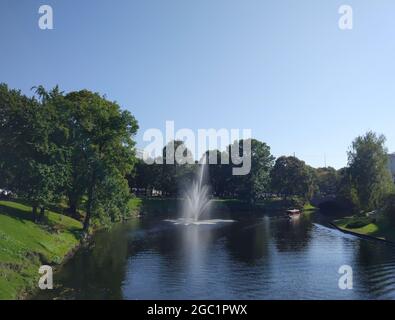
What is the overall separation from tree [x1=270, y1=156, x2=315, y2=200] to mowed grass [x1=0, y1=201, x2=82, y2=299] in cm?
11317

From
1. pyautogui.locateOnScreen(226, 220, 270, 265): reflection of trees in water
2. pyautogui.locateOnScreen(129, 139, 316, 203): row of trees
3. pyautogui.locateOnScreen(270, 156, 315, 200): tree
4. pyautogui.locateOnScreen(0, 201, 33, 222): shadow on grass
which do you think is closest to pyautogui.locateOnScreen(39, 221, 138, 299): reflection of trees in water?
pyautogui.locateOnScreen(0, 201, 33, 222): shadow on grass

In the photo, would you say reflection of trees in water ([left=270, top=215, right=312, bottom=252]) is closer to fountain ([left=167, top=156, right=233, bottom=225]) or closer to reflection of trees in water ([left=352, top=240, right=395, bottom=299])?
reflection of trees in water ([left=352, top=240, right=395, bottom=299])

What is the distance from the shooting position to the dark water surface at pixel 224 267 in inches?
1378

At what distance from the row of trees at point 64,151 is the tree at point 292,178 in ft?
344

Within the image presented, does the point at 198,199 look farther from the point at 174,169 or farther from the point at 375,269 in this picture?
the point at 375,269

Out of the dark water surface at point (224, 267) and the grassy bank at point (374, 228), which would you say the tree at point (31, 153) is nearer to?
the dark water surface at point (224, 267)

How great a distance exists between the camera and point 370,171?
94625 mm

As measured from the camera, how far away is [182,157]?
15262 centimetres

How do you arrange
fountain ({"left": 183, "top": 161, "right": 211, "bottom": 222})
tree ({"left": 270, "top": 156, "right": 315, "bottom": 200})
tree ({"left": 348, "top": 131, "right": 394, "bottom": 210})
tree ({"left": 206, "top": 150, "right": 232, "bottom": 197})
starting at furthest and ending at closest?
tree ({"left": 270, "top": 156, "right": 315, "bottom": 200})
tree ({"left": 206, "top": 150, "right": 232, "bottom": 197})
fountain ({"left": 183, "top": 161, "right": 211, "bottom": 222})
tree ({"left": 348, "top": 131, "right": 394, "bottom": 210})

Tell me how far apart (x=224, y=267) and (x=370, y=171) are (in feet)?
203

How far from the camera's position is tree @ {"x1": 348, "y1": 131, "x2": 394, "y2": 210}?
305ft
